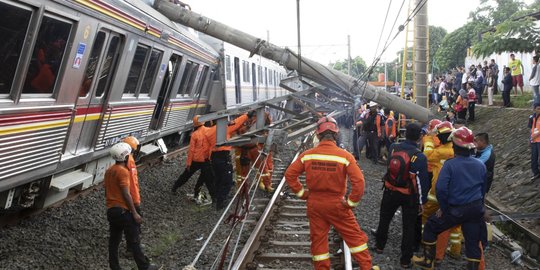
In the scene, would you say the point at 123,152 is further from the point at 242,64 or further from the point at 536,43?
the point at 242,64

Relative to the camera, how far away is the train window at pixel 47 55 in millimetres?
5352

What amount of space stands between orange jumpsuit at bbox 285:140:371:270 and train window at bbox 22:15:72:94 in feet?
10.00

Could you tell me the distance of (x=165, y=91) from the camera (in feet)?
35.7

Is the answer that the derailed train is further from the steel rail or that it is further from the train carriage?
the steel rail

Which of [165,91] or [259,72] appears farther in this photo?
[259,72]

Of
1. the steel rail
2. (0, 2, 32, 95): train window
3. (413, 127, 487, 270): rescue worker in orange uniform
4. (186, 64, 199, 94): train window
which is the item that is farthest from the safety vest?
(0, 2, 32, 95): train window

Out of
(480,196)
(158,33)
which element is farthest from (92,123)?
(480,196)

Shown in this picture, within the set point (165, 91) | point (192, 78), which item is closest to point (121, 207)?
point (165, 91)

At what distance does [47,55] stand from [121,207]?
1.87 m

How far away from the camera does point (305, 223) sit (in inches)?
289

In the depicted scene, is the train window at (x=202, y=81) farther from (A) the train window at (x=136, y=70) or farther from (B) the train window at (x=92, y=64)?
(B) the train window at (x=92, y=64)

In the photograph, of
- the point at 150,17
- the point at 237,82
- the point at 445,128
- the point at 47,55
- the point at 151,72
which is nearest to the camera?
the point at 47,55

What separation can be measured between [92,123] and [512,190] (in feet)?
27.8

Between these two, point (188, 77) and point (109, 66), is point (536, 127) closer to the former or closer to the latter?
point (188, 77)
